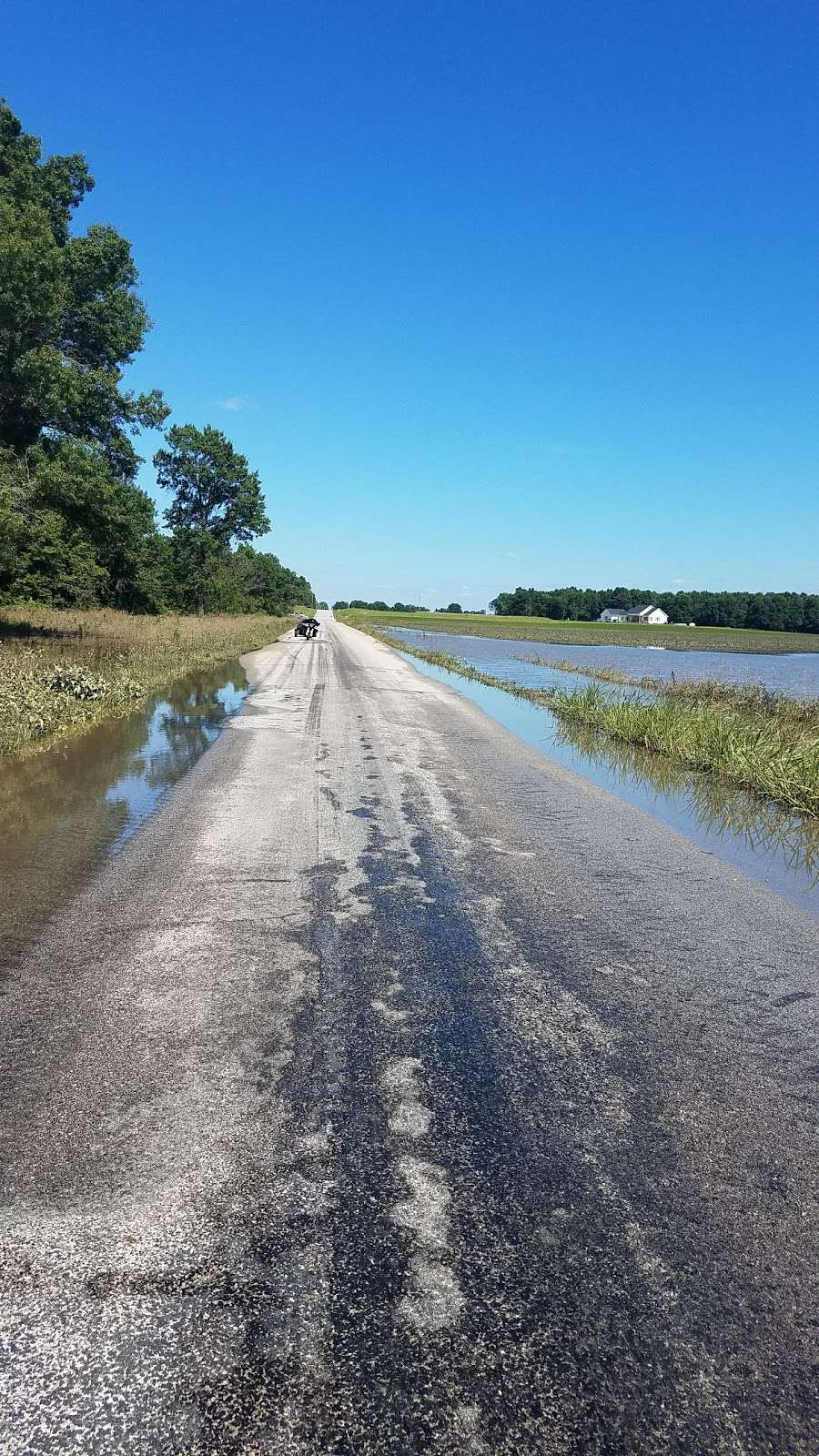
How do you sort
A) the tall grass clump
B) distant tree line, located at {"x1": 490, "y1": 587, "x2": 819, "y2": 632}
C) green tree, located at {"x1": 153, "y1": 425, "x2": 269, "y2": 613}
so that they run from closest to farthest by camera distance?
the tall grass clump
green tree, located at {"x1": 153, "y1": 425, "x2": 269, "y2": 613}
distant tree line, located at {"x1": 490, "y1": 587, "x2": 819, "y2": 632}

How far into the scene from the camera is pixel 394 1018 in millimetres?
3674

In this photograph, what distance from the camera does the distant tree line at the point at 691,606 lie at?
437 feet

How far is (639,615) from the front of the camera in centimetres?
14688

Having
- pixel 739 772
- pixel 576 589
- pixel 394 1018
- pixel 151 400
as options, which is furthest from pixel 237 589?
pixel 576 589

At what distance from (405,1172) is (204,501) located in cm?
5529

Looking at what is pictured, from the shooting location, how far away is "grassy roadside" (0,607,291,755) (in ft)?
36.4

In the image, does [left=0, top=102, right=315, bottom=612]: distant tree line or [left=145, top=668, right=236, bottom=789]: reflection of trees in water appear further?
[left=0, top=102, right=315, bottom=612]: distant tree line

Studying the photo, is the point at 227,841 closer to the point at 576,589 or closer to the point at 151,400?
the point at 151,400

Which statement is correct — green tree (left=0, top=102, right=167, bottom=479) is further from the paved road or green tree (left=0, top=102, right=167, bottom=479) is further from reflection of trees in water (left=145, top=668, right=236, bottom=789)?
the paved road

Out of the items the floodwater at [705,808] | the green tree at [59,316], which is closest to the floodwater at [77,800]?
the floodwater at [705,808]

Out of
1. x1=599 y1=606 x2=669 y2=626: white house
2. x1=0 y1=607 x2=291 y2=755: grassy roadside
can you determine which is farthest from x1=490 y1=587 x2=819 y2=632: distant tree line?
x1=0 y1=607 x2=291 y2=755: grassy roadside

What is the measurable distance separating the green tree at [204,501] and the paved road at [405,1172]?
5110 cm

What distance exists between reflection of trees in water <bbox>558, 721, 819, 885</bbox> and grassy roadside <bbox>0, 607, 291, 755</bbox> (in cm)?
813

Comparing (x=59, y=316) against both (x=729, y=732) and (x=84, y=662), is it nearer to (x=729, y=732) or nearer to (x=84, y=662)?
(x=84, y=662)
